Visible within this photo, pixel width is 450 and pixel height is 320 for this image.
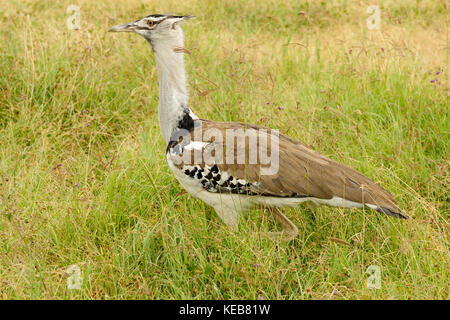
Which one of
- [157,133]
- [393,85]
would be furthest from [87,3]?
[393,85]

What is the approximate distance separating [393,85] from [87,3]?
320 centimetres

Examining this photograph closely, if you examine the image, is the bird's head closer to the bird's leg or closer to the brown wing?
the brown wing

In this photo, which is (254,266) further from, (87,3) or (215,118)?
(87,3)

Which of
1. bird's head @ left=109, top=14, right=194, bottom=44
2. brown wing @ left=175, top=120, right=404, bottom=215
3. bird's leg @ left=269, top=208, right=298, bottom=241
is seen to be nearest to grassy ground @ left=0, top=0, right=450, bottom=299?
bird's leg @ left=269, top=208, right=298, bottom=241

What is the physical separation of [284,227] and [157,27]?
122 centimetres

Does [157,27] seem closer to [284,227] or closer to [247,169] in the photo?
[247,169]

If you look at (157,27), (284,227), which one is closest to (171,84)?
(157,27)

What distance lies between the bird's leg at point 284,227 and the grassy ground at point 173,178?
2.4 inches

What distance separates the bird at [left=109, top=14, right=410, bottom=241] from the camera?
2.62 m

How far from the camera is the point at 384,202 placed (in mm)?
2586

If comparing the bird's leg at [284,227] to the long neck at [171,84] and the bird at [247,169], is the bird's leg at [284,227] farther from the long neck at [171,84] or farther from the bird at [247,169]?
the long neck at [171,84]

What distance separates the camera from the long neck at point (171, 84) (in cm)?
293

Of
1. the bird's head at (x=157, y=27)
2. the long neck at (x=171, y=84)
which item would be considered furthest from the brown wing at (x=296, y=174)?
the bird's head at (x=157, y=27)

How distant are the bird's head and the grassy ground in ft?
1.38
